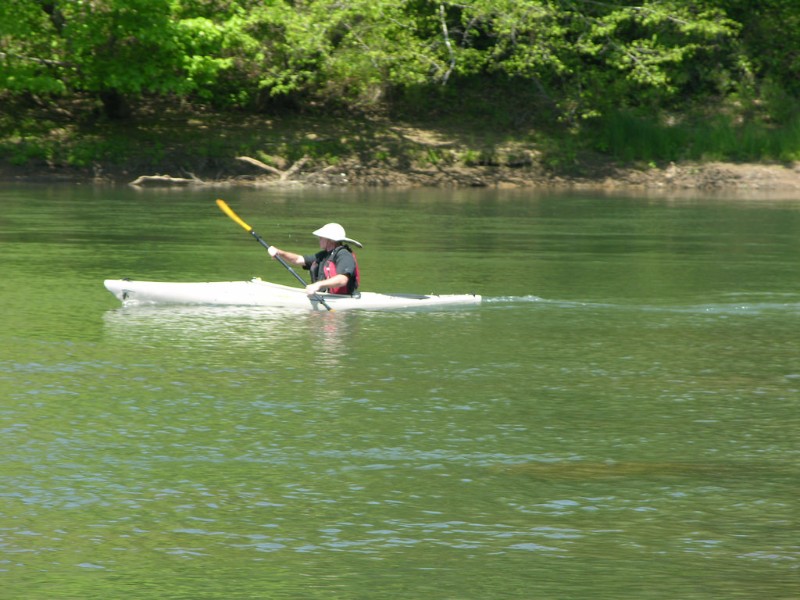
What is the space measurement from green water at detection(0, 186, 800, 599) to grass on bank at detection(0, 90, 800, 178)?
18465mm

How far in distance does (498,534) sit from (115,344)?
24.3ft

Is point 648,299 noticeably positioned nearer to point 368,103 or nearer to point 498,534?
point 498,534

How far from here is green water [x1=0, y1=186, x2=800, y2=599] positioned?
802 cm

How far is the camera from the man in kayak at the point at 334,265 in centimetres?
1756

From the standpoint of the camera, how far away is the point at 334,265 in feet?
58.5

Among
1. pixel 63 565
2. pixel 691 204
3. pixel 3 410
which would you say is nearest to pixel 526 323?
pixel 3 410

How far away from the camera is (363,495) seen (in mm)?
9383

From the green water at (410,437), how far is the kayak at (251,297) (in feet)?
0.74

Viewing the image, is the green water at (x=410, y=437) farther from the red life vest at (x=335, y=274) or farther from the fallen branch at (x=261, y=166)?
the fallen branch at (x=261, y=166)

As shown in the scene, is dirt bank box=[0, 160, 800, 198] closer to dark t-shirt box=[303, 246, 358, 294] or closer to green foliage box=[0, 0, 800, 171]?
green foliage box=[0, 0, 800, 171]

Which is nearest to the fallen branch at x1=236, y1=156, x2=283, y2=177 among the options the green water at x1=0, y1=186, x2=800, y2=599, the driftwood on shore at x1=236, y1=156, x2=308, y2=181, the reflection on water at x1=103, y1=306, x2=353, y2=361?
the driftwood on shore at x1=236, y1=156, x2=308, y2=181

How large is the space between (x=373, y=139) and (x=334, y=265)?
25.7 metres

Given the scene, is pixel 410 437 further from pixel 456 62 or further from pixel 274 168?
pixel 456 62

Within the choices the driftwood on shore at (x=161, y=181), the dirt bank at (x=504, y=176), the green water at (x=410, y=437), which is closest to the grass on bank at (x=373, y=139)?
the dirt bank at (x=504, y=176)
